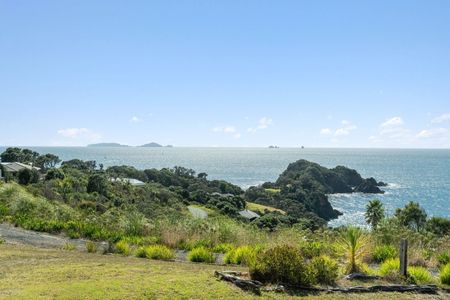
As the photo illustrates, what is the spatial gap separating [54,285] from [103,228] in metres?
9.25

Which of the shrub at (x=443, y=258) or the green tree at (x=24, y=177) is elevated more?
the shrub at (x=443, y=258)

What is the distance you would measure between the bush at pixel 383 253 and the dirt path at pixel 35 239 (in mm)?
9914

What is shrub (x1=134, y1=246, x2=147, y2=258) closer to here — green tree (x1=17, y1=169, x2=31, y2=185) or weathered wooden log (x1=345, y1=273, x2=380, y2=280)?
weathered wooden log (x1=345, y1=273, x2=380, y2=280)

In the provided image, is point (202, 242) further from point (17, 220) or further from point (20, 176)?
point (20, 176)

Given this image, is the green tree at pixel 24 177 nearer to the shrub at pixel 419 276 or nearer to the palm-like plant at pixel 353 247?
the palm-like plant at pixel 353 247

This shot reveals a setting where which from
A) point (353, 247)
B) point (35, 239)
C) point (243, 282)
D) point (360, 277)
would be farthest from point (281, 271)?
point (35, 239)

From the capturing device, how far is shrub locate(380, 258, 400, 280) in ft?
32.0

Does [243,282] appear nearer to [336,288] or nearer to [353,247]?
[336,288]

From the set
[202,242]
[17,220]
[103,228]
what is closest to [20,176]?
[17,220]

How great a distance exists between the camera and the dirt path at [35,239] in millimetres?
14755

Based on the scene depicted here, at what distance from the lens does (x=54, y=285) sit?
8055 millimetres

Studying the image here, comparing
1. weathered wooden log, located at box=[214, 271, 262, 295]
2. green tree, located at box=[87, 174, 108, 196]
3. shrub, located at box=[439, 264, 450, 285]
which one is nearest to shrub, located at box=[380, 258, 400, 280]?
shrub, located at box=[439, 264, 450, 285]

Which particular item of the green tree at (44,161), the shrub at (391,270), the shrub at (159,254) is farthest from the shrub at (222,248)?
the green tree at (44,161)

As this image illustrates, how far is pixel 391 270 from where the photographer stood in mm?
10078
